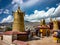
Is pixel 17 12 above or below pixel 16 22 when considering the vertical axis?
above

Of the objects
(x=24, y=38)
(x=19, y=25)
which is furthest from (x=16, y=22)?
(x=24, y=38)

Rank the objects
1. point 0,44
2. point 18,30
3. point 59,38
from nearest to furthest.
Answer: point 0,44
point 59,38
point 18,30

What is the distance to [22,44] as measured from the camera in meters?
10.9

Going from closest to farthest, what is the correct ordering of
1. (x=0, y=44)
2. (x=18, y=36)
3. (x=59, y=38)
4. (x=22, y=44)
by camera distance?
(x=22, y=44) → (x=0, y=44) → (x=59, y=38) → (x=18, y=36)

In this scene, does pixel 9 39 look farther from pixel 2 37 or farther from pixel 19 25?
pixel 19 25

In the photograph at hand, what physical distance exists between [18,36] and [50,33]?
6.96 m

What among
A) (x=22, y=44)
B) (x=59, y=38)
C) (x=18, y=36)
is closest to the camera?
(x=22, y=44)

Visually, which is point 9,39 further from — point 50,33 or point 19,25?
point 50,33

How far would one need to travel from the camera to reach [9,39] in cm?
1415

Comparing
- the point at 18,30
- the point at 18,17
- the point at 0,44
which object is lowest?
the point at 0,44

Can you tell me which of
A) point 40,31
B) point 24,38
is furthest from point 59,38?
point 40,31

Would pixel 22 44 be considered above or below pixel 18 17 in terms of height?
below

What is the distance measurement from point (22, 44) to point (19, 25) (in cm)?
613

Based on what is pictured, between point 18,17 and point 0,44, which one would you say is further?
point 18,17
